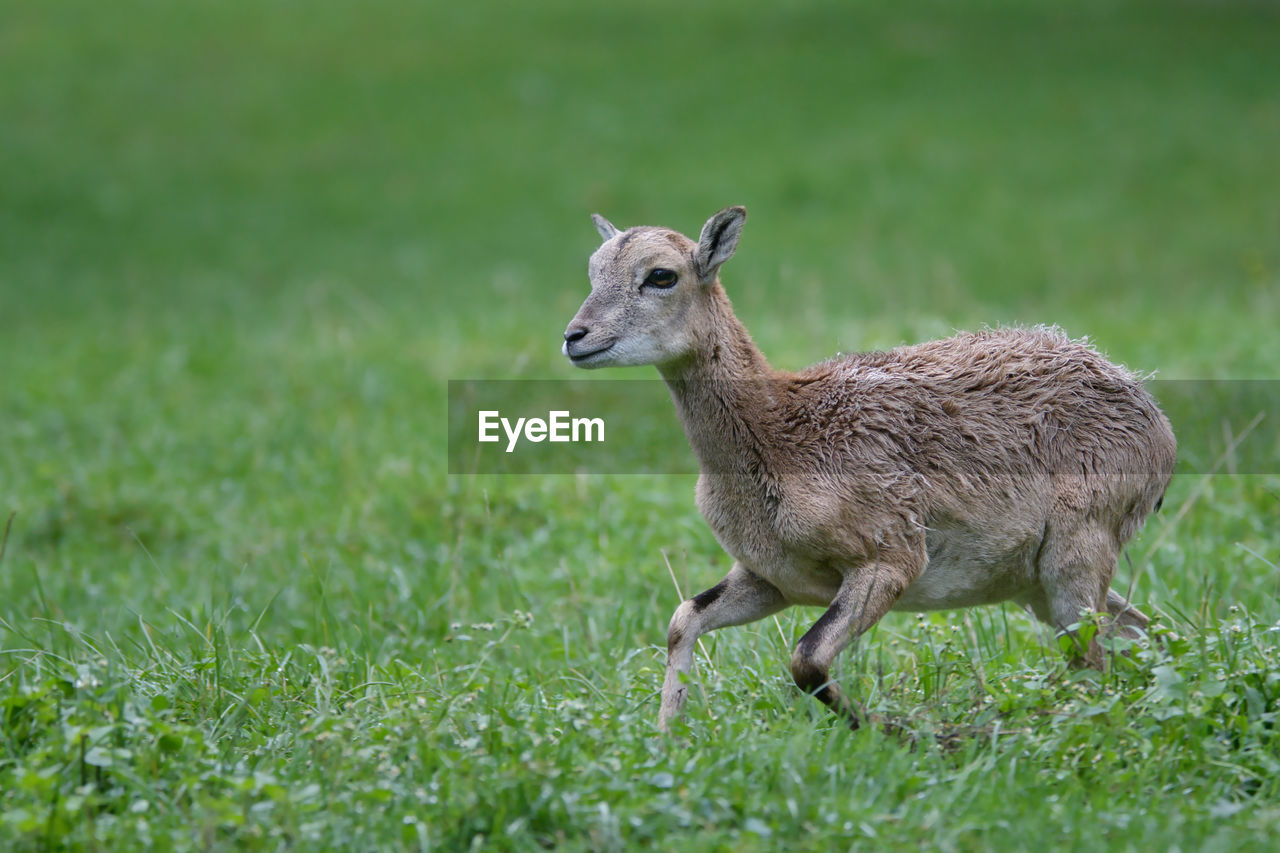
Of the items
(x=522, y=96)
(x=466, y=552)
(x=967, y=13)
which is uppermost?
(x=967, y=13)

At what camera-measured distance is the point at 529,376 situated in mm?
10695

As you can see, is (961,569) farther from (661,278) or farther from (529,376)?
(529,376)

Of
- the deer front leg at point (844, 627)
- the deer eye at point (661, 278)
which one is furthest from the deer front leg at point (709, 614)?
the deer eye at point (661, 278)

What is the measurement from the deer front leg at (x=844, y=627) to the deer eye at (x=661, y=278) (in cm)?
125

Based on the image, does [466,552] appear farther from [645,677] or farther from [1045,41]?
[1045,41]

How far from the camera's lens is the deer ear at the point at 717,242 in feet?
16.6

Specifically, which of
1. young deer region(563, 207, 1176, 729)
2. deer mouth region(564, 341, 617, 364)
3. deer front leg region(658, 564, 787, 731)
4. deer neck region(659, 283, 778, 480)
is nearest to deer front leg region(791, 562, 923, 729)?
young deer region(563, 207, 1176, 729)

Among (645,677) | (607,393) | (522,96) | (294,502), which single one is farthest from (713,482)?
(522,96)

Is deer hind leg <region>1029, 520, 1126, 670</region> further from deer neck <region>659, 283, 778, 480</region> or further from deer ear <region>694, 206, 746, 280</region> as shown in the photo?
deer ear <region>694, 206, 746, 280</region>

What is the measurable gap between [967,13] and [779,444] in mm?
23697

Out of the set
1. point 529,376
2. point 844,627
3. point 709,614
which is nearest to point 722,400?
point 709,614

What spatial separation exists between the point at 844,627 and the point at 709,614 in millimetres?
573

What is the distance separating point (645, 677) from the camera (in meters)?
5.45

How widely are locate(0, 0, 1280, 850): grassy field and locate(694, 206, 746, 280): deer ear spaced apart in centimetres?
155
